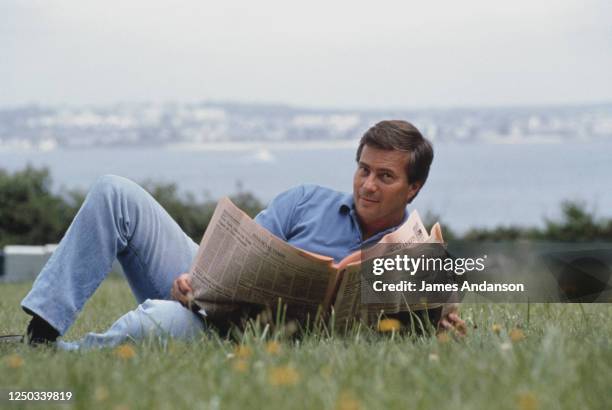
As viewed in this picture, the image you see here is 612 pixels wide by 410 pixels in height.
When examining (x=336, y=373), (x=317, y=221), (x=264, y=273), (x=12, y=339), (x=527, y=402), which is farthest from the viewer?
(x=317, y=221)

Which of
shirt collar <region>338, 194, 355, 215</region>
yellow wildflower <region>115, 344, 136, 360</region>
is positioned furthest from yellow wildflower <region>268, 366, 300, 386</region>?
shirt collar <region>338, 194, 355, 215</region>

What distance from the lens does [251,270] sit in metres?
3.00

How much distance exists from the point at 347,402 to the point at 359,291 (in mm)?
1200

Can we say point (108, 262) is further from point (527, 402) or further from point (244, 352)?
point (527, 402)

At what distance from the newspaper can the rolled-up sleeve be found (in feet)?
1.16

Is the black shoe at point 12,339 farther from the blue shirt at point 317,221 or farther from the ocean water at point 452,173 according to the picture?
the ocean water at point 452,173

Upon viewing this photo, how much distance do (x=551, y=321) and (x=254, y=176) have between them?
73944mm

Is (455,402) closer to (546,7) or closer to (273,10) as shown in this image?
(273,10)

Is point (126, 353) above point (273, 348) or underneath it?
underneath

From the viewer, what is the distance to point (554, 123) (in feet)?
227

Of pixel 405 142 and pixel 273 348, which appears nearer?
pixel 273 348

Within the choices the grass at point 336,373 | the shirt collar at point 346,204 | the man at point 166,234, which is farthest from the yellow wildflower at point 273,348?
the shirt collar at point 346,204

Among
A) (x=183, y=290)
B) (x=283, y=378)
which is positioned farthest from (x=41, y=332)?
(x=283, y=378)

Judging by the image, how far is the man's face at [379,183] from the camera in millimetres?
3320
